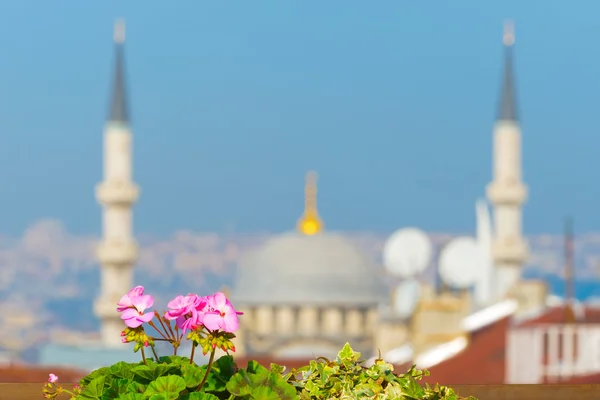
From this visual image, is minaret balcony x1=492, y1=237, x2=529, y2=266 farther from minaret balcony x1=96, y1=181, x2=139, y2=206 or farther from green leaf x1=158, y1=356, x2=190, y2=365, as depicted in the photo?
green leaf x1=158, y1=356, x2=190, y2=365

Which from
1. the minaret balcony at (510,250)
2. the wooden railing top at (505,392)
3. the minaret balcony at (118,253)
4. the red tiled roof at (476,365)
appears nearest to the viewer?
the wooden railing top at (505,392)

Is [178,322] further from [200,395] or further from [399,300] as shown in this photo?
[399,300]

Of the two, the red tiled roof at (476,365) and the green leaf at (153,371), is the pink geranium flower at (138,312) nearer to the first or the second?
the green leaf at (153,371)

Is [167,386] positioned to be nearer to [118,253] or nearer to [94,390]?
[94,390]

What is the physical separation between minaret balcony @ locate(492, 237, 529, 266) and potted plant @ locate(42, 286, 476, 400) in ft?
178

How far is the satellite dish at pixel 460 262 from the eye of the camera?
5184 centimetres

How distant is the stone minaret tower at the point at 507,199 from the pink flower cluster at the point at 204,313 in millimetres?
50964

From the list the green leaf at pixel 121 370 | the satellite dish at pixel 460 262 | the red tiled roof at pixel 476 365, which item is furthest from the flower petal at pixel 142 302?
the satellite dish at pixel 460 262

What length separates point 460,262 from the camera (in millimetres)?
52156

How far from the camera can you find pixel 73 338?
78.9m

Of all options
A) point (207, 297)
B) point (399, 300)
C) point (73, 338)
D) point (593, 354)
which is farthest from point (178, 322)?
point (73, 338)

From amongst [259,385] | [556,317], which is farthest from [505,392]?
[556,317]

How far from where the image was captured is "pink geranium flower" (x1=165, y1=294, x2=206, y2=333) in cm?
287

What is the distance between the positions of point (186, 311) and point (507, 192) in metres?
52.4
